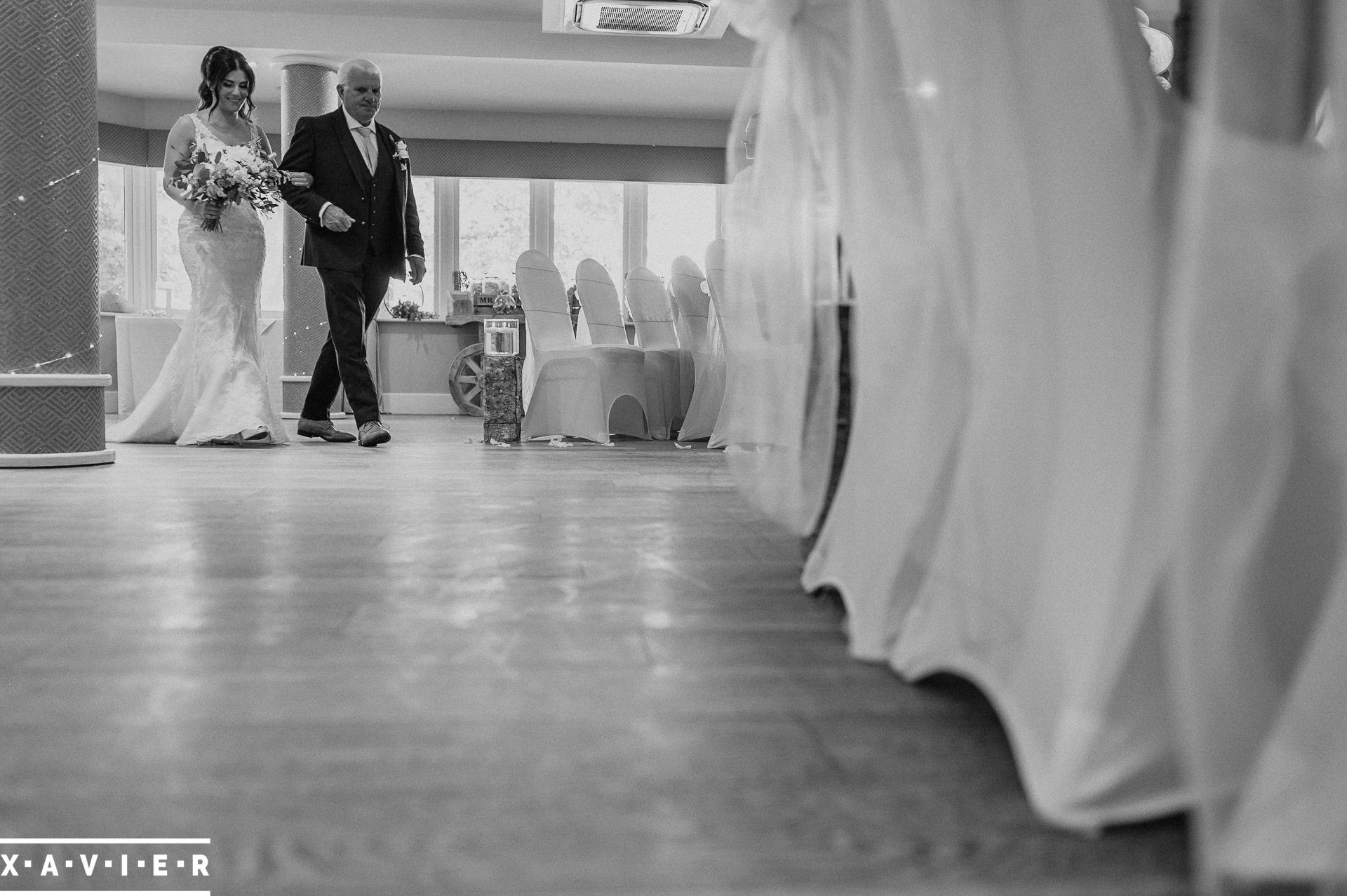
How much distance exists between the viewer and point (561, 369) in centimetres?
524

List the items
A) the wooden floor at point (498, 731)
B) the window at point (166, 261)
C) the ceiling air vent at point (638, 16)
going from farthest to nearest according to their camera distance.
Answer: the window at point (166, 261) → the ceiling air vent at point (638, 16) → the wooden floor at point (498, 731)

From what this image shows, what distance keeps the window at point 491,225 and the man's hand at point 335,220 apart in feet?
18.0

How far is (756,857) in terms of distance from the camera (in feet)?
2.54

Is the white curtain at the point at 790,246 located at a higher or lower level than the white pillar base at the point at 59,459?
higher

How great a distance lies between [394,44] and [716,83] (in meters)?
2.42

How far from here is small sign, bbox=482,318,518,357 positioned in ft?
16.4

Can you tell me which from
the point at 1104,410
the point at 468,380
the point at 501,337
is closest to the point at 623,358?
the point at 501,337

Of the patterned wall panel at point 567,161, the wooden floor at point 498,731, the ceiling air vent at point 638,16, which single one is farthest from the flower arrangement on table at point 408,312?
the wooden floor at point 498,731

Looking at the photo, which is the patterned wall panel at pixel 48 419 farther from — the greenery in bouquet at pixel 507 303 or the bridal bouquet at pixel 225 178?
the greenery in bouquet at pixel 507 303

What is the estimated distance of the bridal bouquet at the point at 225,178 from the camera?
4.45 meters

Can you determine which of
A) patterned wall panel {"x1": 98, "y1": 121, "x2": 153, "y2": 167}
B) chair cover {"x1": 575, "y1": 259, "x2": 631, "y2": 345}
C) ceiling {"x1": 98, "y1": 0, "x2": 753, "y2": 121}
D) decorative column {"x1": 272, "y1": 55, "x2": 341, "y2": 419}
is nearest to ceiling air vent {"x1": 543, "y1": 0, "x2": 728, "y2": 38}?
ceiling {"x1": 98, "y1": 0, "x2": 753, "y2": 121}

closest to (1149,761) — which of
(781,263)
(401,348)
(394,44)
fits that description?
(781,263)

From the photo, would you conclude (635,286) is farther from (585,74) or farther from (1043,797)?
(1043,797)

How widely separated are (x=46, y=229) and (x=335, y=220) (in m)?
1.20
